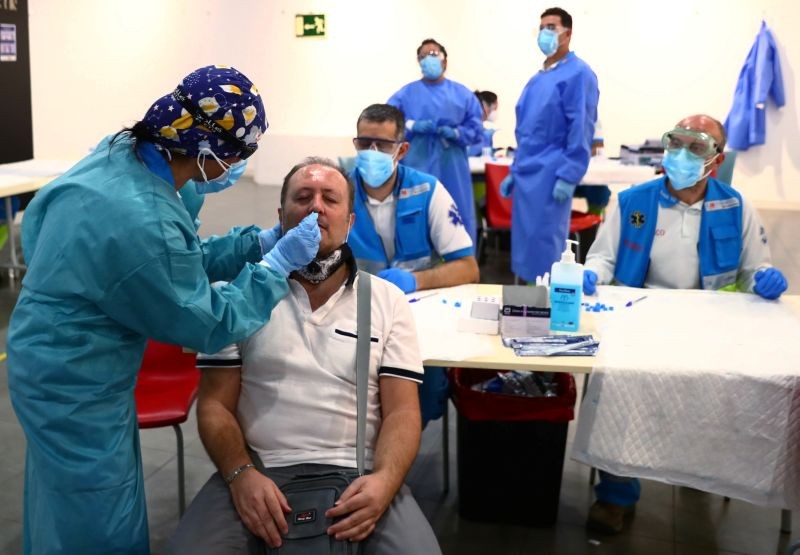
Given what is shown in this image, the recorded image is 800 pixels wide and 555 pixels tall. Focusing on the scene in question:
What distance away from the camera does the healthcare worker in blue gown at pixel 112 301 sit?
58.9 inches

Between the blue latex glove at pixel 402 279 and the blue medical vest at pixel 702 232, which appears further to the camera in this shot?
the blue medical vest at pixel 702 232

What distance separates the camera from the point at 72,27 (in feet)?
30.9

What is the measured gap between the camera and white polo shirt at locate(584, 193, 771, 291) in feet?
8.52

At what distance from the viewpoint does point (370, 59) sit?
28.1 ft

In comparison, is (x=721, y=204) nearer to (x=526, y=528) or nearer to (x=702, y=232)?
(x=702, y=232)

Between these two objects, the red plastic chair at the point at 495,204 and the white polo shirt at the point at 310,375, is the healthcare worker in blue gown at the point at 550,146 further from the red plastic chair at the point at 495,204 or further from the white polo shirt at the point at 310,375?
the white polo shirt at the point at 310,375

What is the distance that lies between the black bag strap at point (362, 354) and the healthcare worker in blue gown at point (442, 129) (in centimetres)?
301

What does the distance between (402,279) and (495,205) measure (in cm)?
277

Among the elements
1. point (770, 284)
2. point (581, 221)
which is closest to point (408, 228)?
point (770, 284)

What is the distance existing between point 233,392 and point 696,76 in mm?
6974

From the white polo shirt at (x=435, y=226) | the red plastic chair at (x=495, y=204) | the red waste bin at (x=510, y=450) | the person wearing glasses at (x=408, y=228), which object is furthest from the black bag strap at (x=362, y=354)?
the red plastic chair at (x=495, y=204)

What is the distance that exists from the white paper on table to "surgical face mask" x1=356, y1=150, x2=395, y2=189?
494mm

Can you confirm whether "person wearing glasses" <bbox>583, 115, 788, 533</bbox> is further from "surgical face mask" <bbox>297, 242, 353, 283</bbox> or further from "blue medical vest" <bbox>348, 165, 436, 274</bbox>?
"surgical face mask" <bbox>297, 242, 353, 283</bbox>

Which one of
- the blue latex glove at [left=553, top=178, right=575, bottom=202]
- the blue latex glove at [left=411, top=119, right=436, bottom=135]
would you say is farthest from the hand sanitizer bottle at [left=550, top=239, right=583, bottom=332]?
the blue latex glove at [left=411, top=119, right=436, bottom=135]
